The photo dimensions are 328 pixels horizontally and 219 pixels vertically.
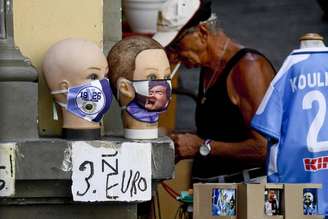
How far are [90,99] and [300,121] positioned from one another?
3.43ft

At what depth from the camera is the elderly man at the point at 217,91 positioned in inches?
219

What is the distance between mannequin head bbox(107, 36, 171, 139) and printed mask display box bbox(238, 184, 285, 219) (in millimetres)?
460

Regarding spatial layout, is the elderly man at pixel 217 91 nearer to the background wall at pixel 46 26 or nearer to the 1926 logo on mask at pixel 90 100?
the background wall at pixel 46 26

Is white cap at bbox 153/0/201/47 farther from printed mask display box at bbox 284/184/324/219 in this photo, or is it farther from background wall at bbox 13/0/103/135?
printed mask display box at bbox 284/184/324/219

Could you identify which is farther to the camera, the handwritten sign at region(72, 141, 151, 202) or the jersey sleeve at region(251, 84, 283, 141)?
the jersey sleeve at region(251, 84, 283, 141)

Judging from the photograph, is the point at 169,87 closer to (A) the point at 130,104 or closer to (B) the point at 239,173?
(A) the point at 130,104

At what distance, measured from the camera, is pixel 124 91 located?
4.16 meters

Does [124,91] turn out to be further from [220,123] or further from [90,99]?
[220,123]

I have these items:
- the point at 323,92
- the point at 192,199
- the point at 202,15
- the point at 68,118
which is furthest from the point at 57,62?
the point at 202,15

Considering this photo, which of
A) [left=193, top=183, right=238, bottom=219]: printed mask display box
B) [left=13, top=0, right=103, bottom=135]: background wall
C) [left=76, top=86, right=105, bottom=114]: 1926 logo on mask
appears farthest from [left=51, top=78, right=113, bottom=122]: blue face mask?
[left=193, top=183, right=238, bottom=219]: printed mask display box

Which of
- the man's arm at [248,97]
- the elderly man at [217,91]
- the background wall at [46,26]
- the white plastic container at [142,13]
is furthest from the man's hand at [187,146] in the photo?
the background wall at [46,26]

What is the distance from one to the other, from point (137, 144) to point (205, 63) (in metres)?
1.86

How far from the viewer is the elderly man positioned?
555cm

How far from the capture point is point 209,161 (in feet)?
18.8
